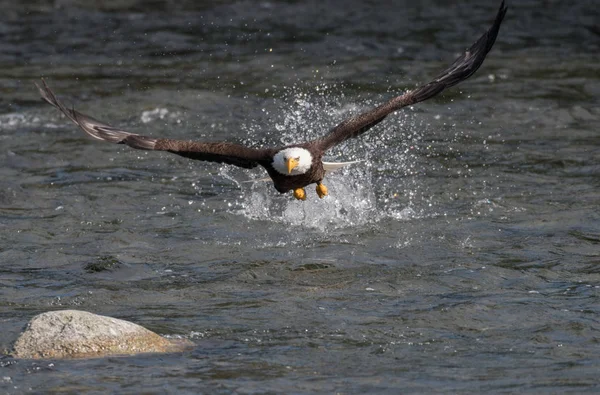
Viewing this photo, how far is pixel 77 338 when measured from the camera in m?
6.60

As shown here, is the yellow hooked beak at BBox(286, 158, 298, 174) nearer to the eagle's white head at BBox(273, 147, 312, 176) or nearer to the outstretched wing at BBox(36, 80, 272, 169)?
the eagle's white head at BBox(273, 147, 312, 176)

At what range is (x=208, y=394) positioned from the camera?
607 centimetres

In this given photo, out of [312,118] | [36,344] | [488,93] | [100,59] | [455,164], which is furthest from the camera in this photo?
[100,59]

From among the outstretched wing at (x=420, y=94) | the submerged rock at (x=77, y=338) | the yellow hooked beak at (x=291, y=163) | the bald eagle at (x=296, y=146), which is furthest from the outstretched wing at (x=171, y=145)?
the submerged rock at (x=77, y=338)

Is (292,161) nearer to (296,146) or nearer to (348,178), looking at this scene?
Answer: (296,146)

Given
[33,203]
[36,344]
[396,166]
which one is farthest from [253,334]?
[396,166]

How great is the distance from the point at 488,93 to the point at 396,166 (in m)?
2.90

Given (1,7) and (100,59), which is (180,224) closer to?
(100,59)

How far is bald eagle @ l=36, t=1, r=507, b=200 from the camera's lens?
8.77 metres

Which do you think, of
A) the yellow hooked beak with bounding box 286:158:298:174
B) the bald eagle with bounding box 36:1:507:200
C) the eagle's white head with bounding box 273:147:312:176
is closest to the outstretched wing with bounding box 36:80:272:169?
the bald eagle with bounding box 36:1:507:200

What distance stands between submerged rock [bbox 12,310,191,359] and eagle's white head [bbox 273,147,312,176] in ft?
8.34

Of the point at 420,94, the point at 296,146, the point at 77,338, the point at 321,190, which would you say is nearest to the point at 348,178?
the point at 321,190

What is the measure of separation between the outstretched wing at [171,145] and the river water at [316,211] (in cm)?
73

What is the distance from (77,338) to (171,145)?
2.54 meters
